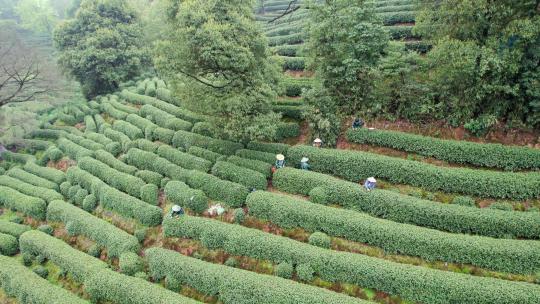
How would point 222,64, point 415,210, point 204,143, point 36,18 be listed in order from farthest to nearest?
point 36,18, point 204,143, point 222,64, point 415,210

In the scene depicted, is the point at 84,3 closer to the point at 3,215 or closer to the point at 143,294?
the point at 3,215

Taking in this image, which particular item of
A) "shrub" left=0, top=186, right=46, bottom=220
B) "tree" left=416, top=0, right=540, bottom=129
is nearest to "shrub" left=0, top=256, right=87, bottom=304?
"shrub" left=0, top=186, right=46, bottom=220

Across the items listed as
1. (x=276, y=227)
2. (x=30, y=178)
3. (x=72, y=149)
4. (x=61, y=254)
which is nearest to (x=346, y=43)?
(x=276, y=227)

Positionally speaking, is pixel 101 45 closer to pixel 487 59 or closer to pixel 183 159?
pixel 183 159

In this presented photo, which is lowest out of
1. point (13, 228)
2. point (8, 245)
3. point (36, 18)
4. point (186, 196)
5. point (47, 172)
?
point (8, 245)

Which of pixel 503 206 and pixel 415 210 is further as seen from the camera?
pixel 415 210

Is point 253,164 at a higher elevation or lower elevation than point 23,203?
higher
